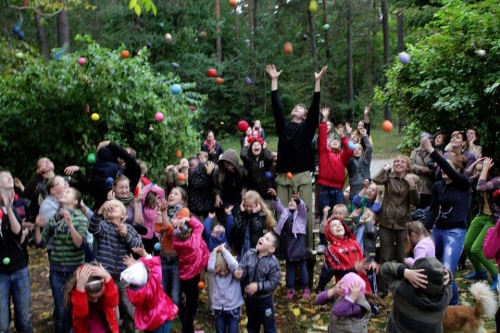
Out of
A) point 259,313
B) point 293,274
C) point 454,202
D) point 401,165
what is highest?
point 401,165

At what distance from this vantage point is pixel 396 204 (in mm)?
5867

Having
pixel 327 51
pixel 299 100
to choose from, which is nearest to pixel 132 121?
pixel 299 100

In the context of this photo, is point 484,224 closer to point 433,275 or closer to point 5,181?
point 433,275

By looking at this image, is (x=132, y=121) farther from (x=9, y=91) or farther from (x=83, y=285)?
(x=83, y=285)

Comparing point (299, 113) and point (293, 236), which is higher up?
point (299, 113)

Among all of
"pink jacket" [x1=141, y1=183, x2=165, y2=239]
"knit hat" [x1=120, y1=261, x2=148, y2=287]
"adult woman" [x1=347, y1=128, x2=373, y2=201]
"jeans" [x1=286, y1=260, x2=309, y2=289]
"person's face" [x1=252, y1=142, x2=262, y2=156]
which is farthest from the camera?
"adult woman" [x1=347, y1=128, x2=373, y2=201]

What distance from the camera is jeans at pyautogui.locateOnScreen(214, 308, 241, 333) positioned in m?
4.73

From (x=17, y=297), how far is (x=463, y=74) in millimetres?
7248

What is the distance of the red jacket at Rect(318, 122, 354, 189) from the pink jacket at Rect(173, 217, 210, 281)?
116 inches

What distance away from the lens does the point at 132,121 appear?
911cm

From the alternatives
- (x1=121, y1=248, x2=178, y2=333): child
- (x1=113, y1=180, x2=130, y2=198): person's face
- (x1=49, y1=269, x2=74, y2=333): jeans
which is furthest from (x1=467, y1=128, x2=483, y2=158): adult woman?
(x1=49, y1=269, x2=74, y2=333): jeans

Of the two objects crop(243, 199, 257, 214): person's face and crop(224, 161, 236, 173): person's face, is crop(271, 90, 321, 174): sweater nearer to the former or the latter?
crop(224, 161, 236, 173): person's face

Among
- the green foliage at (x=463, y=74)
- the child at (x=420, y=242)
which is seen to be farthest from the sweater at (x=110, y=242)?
the green foliage at (x=463, y=74)

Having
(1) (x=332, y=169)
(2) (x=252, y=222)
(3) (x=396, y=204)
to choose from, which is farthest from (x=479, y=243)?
(2) (x=252, y=222)
